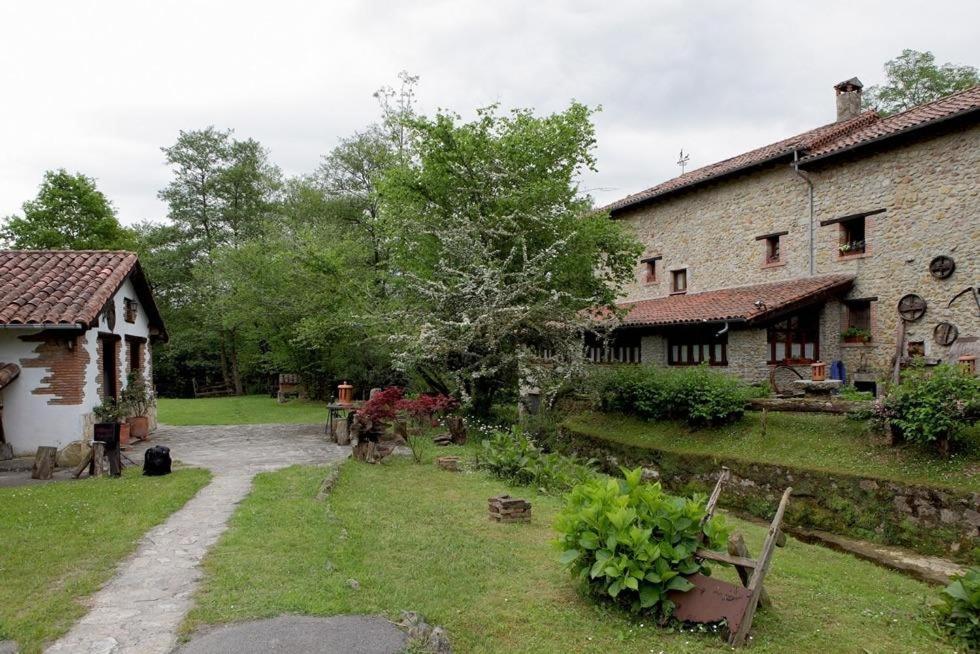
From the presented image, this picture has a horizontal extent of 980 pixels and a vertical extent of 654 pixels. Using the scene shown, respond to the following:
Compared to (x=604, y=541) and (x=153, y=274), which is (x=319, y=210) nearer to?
(x=153, y=274)

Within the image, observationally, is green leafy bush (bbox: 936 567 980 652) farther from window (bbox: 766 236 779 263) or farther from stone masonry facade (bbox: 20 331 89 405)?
window (bbox: 766 236 779 263)

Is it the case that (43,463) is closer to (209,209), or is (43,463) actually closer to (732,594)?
(732,594)

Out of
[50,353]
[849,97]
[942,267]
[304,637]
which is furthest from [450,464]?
[849,97]

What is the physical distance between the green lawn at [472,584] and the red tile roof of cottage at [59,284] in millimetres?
5494

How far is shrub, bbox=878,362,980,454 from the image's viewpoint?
9.79 m

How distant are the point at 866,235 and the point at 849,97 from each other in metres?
6.54

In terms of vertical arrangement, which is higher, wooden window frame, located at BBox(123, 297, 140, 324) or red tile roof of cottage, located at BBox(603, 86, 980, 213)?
red tile roof of cottage, located at BBox(603, 86, 980, 213)

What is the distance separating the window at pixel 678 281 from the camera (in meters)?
22.7

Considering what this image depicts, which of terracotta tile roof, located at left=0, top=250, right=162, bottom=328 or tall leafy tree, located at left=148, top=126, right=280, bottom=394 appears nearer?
terracotta tile roof, located at left=0, top=250, right=162, bottom=328

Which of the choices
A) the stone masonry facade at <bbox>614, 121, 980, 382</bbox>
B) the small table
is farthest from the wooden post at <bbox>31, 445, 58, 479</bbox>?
the stone masonry facade at <bbox>614, 121, 980, 382</bbox>

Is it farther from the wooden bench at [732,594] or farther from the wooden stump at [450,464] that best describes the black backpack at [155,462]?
the wooden bench at [732,594]

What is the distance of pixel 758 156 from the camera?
19.8 metres

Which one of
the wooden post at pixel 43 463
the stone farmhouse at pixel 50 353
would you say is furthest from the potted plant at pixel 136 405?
the wooden post at pixel 43 463

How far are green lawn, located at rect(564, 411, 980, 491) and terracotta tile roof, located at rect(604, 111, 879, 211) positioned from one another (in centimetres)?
762
